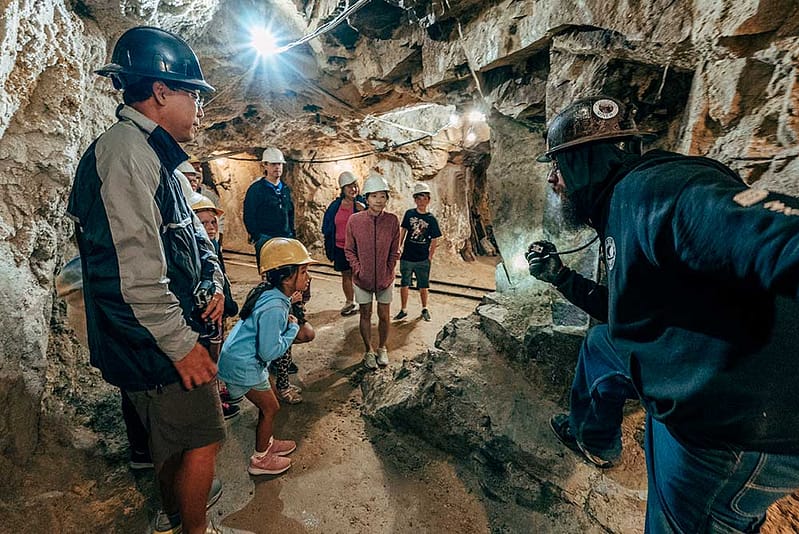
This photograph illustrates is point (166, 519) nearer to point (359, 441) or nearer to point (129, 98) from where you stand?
point (359, 441)

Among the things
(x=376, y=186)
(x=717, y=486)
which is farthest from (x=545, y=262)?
(x=376, y=186)

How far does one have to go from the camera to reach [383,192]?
13.5ft

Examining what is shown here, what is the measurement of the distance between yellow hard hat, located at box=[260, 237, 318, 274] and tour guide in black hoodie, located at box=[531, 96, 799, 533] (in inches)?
82.7

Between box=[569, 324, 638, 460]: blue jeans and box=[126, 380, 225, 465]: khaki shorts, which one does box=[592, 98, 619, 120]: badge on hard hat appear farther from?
box=[126, 380, 225, 465]: khaki shorts

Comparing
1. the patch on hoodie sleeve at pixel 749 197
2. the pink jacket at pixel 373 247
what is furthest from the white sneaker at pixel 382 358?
the patch on hoodie sleeve at pixel 749 197

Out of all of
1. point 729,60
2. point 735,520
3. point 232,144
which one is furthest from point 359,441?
point 232,144

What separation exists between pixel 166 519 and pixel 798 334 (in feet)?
9.20

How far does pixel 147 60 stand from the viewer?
162 centimetres

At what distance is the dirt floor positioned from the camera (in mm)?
2342

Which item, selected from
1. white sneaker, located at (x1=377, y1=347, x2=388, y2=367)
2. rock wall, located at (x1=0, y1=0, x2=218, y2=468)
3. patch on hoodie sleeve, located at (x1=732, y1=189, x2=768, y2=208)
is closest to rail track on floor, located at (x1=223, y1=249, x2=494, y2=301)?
white sneaker, located at (x1=377, y1=347, x2=388, y2=367)

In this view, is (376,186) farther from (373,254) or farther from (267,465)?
(267,465)

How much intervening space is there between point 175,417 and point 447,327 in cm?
305

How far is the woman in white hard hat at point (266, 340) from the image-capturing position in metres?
2.46

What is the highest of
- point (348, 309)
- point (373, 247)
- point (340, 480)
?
point (373, 247)
